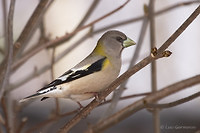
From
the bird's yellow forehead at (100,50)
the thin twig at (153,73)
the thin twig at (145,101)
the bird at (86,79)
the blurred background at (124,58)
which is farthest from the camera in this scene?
the blurred background at (124,58)

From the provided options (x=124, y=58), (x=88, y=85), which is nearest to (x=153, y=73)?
(x=88, y=85)

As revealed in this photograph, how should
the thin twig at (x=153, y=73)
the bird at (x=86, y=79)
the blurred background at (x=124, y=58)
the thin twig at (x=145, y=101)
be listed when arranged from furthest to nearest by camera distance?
the blurred background at (x=124, y=58), the bird at (x=86, y=79), the thin twig at (x=153, y=73), the thin twig at (x=145, y=101)

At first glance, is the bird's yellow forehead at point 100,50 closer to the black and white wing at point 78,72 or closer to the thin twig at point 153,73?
the black and white wing at point 78,72

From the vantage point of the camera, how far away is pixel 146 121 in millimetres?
3059

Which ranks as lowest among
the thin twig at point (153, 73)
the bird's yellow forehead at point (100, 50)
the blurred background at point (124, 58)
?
the thin twig at point (153, 73)

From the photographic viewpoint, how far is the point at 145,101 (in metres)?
1.27

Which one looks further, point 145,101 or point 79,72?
point 79,72

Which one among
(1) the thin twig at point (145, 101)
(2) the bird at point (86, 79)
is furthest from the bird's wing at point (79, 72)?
(1) the thin twig at point (145, 101)

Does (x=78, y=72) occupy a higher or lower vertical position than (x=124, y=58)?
lower

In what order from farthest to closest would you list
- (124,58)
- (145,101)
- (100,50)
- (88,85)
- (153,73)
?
(124,58)
(100,50)
(88,85)
(153,73)
(145,101)

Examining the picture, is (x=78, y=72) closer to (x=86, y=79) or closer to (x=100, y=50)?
A: (x=86, y=79)

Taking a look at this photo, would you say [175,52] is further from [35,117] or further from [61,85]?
[61,85]

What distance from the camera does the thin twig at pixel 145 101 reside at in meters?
1.16

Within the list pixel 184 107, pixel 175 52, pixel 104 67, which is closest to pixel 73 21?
pixel 175 52
